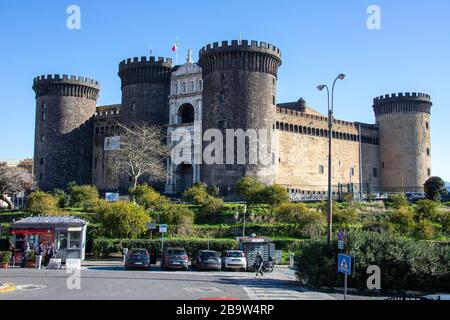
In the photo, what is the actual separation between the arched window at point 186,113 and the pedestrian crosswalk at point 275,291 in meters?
39.1

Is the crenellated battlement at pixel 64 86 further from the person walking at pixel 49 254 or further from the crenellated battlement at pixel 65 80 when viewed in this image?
the person walking at pixel 49 254

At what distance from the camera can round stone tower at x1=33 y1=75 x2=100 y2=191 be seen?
219 feet

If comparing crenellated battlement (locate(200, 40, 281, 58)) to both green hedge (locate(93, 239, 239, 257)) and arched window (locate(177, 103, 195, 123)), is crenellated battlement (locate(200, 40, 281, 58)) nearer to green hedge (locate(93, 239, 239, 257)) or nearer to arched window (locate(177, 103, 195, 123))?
arched window (locate(177, 103, 195, 123))

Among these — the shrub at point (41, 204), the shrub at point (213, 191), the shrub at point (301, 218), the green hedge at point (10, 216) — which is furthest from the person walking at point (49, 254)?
the shrub at point (213, 191)

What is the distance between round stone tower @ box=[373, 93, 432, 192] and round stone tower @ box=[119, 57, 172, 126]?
30.3 meters

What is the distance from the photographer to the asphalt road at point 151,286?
63.7ft

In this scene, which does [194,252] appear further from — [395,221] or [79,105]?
[79,105]

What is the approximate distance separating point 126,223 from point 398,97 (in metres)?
49.2

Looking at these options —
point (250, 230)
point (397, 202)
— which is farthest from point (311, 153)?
point (250, 230)

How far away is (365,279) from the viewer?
23.0 meters

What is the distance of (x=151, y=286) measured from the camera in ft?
72.0

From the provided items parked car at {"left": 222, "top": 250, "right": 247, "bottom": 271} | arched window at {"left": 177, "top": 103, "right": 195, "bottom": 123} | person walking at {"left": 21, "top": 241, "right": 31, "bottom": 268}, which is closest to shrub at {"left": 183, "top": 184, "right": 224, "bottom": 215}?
arched window at {"left": 177, "top": 103, "right": 195, "bottom": 123}

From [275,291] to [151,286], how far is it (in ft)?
15.2

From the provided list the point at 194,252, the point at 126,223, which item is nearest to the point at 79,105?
the point at 126,223
